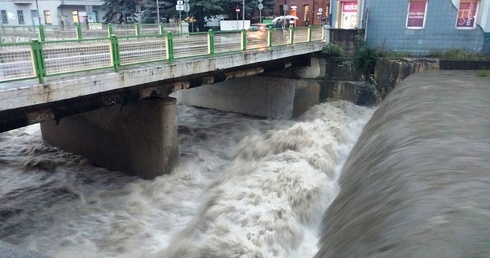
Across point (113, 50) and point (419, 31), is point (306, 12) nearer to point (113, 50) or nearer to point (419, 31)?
point (419, 31)

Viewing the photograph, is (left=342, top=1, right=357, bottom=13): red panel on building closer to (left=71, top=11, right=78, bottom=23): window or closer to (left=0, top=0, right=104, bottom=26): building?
(left=0, top=0, right=104, bottom=26): building

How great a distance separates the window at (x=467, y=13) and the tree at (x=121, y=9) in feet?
95.7

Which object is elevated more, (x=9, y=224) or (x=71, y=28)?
(x=71, y=28)

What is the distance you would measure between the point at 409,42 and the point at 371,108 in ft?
12.0

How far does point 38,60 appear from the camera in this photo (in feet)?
21.9

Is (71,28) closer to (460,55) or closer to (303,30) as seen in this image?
(303,30)

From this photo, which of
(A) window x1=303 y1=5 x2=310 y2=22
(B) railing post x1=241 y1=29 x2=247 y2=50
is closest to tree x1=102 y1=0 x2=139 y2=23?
(A) window x1=303 y1=5 x2=310 y2=22

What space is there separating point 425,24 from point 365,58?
118 inches

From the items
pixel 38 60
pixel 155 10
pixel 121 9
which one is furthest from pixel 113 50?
pixel 121 9

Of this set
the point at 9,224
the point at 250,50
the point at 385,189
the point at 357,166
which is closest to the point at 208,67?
the point at 250,50

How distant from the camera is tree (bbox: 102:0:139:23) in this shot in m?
36.5

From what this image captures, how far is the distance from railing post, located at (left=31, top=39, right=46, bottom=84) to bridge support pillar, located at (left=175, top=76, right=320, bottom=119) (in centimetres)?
1203

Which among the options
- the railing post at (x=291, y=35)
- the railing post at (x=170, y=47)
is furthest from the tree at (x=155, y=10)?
the railing post at (x=170, y=47)

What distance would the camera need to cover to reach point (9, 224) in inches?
339
